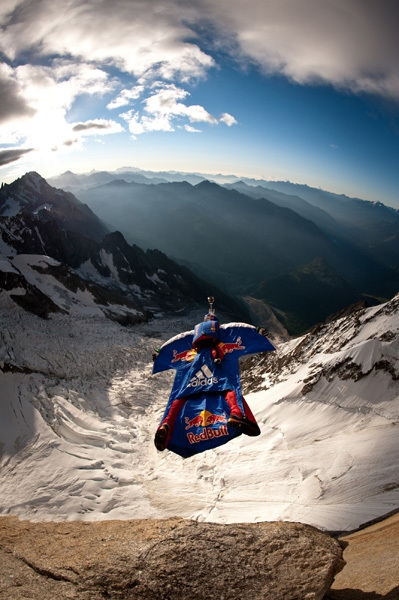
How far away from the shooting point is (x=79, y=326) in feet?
155

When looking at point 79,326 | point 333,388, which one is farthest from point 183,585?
point 79,326

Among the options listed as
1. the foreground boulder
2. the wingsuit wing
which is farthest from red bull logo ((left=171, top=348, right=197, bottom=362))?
the foreground boulder

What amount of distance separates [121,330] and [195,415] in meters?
43.5

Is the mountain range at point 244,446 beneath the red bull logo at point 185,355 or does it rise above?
beneath

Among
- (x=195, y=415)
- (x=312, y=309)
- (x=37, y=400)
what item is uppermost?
(x=195, y=415)

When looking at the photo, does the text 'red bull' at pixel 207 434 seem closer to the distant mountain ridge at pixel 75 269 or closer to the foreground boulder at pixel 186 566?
the foreground boulder at pixel 186 566

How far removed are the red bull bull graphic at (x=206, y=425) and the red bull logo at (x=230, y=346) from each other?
3243mm

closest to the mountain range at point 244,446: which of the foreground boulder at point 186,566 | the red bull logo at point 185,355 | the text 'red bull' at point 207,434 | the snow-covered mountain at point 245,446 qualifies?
the snow-covered mountain at point 245,446

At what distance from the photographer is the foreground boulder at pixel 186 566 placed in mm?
6152

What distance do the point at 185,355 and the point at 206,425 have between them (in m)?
4.12

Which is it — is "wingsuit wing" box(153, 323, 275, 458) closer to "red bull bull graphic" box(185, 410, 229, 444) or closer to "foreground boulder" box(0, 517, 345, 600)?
"red bull bull graphic" box(185, 410, 229, 444)

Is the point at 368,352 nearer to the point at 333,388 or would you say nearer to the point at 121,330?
the point at 333,388

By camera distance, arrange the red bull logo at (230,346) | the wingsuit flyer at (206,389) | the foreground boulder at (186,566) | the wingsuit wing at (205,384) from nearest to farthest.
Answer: the foreground boulder at (186,566) → the wingsuit flyer at (206,389) → the wingsuit wing at (205,384) → the red bull logo at (230,346)

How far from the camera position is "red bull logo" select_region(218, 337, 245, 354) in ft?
45.8
